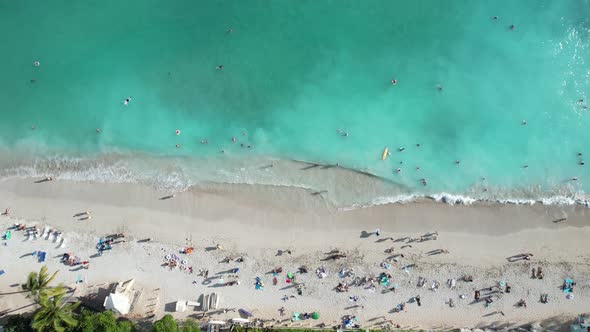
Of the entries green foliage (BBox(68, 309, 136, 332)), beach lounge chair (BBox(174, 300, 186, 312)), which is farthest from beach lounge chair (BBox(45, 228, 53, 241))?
beach lounge chair (BBox(174, 300, 186, 312))

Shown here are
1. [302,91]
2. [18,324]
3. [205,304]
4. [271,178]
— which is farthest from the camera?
[302,91]

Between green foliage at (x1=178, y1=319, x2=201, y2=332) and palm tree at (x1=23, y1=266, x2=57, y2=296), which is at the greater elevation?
palm tree at (x1=23, y1=266, x2=57, y2=296)

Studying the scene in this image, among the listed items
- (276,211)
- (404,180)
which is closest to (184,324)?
(276,211)

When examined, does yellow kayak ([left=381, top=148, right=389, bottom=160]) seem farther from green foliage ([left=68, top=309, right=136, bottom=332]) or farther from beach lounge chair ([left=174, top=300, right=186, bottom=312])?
green foliage ([left=68, top=309, right=136, bottom=332])

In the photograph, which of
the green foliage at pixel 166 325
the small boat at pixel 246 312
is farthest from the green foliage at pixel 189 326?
the small boat at pixel 246 312

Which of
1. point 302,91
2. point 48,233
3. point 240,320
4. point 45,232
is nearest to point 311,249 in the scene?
point 240,320

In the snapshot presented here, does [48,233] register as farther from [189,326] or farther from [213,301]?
[213,301]
